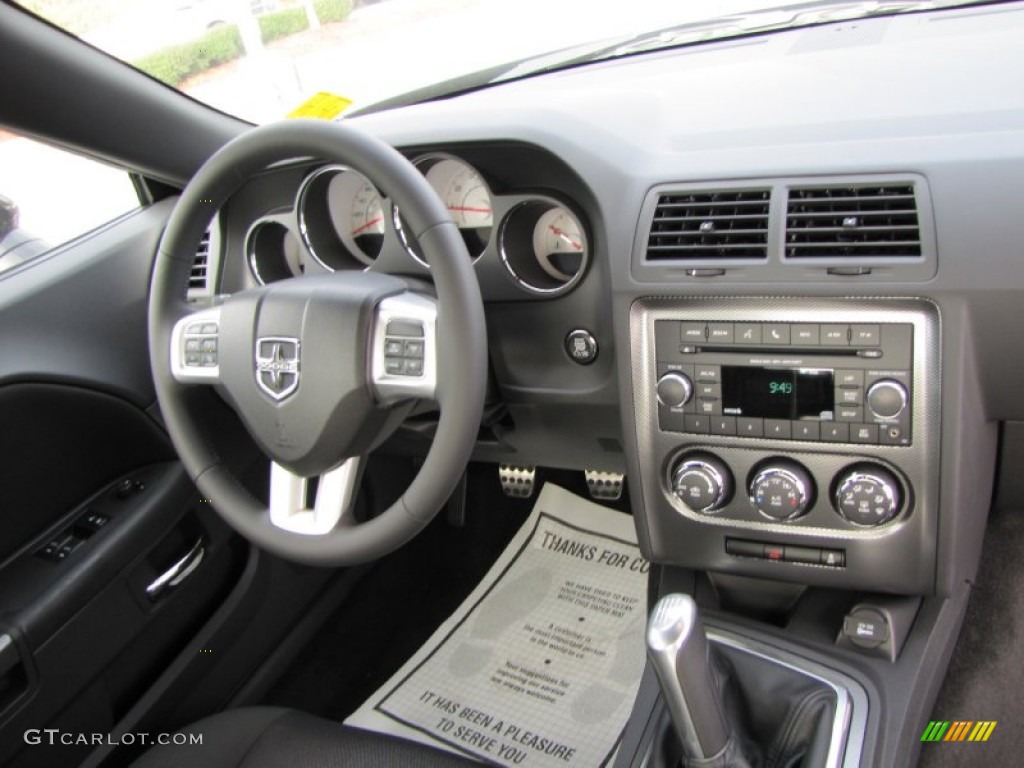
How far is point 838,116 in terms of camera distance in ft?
3.33

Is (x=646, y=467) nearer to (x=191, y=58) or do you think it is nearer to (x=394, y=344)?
(x=394, y=344)

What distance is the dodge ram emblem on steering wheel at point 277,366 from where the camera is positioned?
0.99 meters

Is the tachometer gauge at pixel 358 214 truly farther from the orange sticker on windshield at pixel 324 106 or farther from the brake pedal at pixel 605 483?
the brake pedal at pixel 605 483

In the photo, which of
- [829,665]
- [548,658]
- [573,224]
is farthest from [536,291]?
[548,658]

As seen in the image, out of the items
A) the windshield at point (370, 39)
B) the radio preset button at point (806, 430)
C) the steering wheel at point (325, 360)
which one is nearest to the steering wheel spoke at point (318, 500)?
the steering wheel at point (325, 360)

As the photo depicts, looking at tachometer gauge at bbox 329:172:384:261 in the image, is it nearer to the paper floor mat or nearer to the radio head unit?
the radio head unit

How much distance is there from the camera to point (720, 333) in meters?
1.03

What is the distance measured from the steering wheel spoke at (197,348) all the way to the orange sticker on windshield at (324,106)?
1.76 ft

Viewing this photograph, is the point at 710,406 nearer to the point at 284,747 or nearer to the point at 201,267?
the point at 284,747

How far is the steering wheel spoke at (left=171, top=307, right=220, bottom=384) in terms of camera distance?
3.49 feet

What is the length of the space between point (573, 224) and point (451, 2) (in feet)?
1.95

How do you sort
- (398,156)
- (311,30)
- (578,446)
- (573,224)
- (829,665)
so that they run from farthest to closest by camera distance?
(311,30) → (578,446) → (573,224) → (829,665) → (398,156)

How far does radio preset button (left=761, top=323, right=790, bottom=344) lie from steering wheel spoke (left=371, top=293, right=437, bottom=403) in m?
0.38

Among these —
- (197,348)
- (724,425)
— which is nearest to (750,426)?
(724,425)
